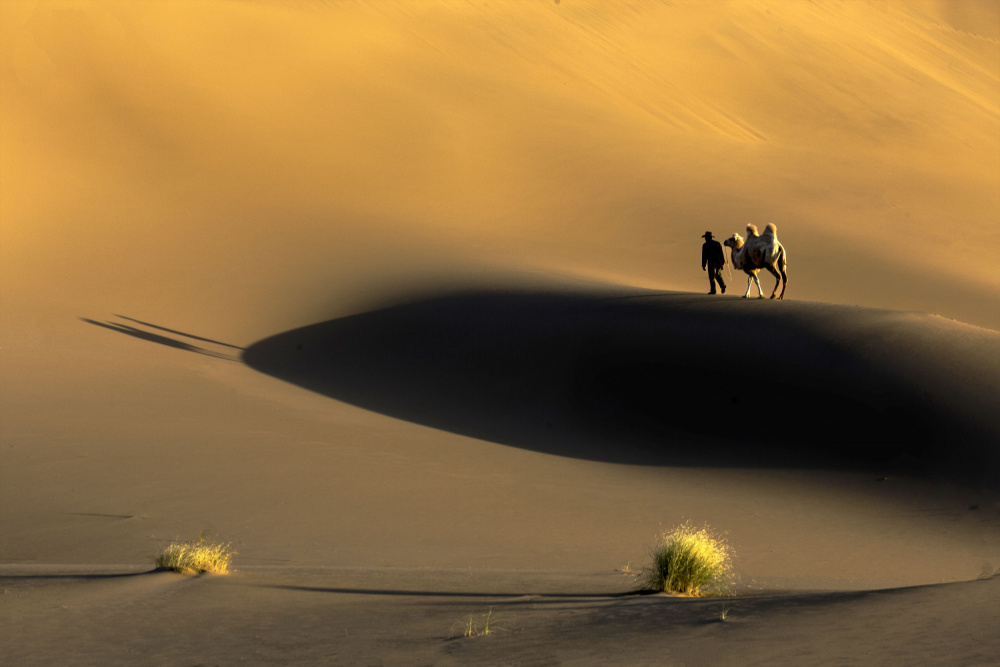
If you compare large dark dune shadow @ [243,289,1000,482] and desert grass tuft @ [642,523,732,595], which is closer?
desert grass tuft @ [642,523,732,595]

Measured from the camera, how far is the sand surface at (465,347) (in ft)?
23.9

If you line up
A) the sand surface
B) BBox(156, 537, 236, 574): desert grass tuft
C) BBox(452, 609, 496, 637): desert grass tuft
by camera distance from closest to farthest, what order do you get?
1. BBox(452, 609, 496, 637): desert grass tuft
2. the sand surface
3. BBox(156, 537, 236, 574): desert grass tuft

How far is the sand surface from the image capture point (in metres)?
7.29

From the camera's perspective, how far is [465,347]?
19328mm

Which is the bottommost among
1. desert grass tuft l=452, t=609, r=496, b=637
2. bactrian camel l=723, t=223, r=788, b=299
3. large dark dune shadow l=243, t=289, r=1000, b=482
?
desert grass tuft l=452, t=609, r=496, b=637

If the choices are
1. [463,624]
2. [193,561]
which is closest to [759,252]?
[193,561]

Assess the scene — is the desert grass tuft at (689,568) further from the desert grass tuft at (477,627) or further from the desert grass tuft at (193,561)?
the desert grass tuft at (193,561)

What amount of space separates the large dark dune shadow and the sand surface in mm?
65

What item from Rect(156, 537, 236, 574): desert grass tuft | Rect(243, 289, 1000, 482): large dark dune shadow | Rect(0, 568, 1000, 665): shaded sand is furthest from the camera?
Rect(243, 289, 1000, 482): large dark dune shadow

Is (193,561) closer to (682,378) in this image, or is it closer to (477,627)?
(477,627)

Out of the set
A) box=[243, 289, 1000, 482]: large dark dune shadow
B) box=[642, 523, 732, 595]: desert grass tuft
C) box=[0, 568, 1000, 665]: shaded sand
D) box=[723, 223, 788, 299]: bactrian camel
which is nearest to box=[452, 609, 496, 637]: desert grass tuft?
box=[0, 568, 1000, 665]: shaded sand

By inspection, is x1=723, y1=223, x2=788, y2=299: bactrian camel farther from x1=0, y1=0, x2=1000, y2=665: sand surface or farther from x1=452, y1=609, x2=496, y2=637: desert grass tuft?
x1=452, y1=609, x2=496, y2=637: desert grass tuft

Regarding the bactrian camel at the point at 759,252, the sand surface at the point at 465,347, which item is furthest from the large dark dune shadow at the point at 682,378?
the bactrian camel at the point at 759,252

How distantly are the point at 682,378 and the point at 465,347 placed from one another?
4.41 m
